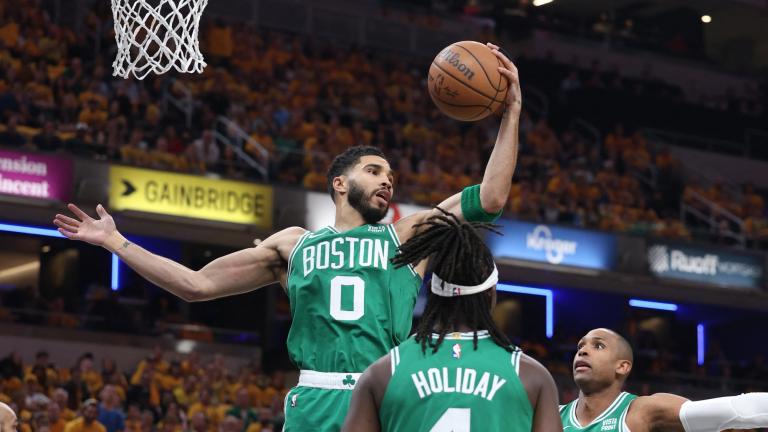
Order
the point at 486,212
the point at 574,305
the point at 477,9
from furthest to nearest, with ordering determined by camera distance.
Result: the point at 477,9 → the point at 574,305 → the point at 486,212

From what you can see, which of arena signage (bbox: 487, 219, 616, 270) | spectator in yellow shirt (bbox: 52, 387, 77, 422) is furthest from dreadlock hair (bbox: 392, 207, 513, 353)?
arena signage (bbox: 487, 219, 616, 270)

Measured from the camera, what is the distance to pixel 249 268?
6262 mm

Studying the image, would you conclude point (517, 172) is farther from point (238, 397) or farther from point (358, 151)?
point (358, 151)

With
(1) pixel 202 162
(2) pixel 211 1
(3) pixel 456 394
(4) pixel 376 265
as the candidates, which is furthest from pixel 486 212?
(2) pixel 211 1

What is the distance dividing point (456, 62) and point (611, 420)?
1962 mm

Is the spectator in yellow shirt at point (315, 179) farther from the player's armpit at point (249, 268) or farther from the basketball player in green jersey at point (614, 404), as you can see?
the player's armpit at point (249, 268)

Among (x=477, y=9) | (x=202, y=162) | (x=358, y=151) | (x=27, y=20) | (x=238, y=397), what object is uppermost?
(x=477, y=9)

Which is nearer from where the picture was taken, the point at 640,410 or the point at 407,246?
the point at 407,246

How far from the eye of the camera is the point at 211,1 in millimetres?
24984

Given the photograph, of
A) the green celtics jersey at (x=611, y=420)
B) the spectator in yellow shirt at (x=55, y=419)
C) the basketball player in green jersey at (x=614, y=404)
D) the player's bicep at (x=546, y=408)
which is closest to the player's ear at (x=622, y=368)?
the basketball player in green jersey at (x=614, y=404)

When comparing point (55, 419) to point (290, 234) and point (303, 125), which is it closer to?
point (290, 234)

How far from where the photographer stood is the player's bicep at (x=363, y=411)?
4.38 meters

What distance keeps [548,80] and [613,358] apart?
72.0 ft

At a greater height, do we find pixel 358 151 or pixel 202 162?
pixel 202 162
